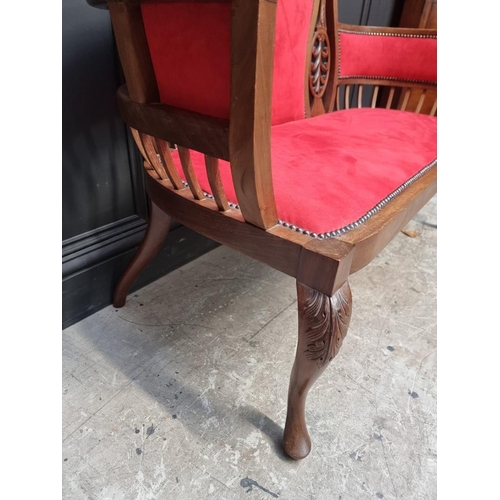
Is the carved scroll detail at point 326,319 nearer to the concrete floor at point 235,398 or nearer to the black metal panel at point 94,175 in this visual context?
the concrete floor at point 235,398

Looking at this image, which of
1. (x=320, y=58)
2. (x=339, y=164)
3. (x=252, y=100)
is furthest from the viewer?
(x=320, y=58)

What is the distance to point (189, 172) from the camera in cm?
64

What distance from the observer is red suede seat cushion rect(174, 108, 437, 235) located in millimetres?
615

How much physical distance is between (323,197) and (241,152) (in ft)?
0.62

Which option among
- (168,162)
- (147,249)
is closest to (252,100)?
(168,162)

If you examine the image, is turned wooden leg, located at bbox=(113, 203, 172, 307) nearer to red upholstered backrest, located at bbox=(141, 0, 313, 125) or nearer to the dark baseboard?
the dark baseboard

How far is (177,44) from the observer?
52cm

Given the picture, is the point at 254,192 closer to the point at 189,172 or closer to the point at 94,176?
the point at 189,172

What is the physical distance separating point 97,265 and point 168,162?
19.9 inches

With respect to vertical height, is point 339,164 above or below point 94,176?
above

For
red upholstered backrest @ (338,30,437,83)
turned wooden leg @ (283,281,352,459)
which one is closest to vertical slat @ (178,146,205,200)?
turned wooden leg @ (283,281,352,459)

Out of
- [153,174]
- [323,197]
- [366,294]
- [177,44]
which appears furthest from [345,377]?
[177,44]

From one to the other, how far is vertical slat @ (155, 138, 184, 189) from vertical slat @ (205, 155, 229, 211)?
13cm

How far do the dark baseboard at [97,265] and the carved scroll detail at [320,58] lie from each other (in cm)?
65
